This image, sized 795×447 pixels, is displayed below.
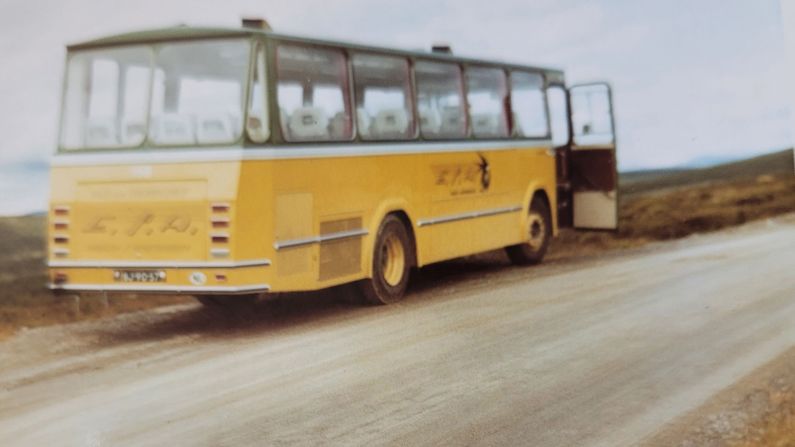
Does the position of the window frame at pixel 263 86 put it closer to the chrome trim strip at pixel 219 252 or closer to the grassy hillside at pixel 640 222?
the chrome trim strip at pixel 219 252

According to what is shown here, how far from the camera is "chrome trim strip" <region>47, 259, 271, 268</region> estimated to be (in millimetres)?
8898

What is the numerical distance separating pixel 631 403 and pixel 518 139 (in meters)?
7.34

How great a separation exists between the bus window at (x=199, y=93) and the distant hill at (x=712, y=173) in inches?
165

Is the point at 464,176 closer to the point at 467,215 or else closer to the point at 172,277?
the point at 467,215

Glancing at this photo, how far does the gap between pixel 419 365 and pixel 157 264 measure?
2.39 metres

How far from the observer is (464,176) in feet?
40.2

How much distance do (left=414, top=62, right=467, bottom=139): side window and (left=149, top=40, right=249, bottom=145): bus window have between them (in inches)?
105

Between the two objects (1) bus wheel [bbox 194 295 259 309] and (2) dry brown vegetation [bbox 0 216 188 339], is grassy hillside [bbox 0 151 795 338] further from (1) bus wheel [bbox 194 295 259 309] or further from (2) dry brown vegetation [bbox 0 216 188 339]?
(1) bus wheel [bbox 194 295 259 309]

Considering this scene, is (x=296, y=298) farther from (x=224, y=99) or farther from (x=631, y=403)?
(x=631, y=403)

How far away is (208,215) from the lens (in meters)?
8.88

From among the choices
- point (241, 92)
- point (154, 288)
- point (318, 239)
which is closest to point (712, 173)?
point (318, 239)

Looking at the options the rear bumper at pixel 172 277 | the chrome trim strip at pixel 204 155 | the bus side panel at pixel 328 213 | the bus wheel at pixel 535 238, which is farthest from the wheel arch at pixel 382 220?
the bus wheel at pixel 535 238

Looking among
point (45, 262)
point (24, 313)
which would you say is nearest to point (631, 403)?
point (45, 262)

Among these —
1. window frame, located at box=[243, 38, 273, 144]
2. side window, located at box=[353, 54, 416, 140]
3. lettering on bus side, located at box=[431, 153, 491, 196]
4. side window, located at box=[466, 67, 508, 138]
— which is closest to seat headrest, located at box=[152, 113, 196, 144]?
window frame, located at box=[243, 38, 273, 144]
